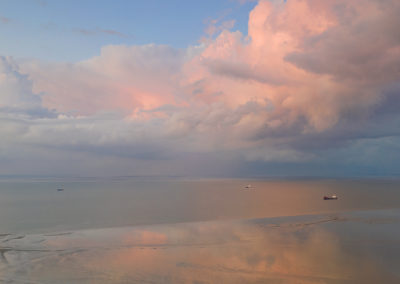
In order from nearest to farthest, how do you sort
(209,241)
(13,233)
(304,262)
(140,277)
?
1. (140,277)
2. (304,262)
3. (209,241)
4. (13,233)

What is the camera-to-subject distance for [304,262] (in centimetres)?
2898

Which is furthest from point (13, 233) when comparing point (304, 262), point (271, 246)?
point (304, 262)

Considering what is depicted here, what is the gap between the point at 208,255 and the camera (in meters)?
31.8

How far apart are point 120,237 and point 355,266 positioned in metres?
28.5

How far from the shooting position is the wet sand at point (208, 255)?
25.3 m

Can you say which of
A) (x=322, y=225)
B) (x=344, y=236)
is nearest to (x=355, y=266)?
(x=344, y=236)

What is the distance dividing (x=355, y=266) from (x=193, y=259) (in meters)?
14.8

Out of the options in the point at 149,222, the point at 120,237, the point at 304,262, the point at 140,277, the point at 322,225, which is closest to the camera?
the point at 140,277

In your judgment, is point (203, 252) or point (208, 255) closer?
point (208, 255)

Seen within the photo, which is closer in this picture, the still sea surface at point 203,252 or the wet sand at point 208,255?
the wet sand at point 208,255

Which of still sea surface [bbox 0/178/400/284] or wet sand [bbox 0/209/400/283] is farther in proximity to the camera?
still sea surface [bbox 0/178/400/284]

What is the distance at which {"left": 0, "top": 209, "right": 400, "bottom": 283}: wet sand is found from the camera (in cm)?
2527

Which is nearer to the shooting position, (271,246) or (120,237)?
(271,246)

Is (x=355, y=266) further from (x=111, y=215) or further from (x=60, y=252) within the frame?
(x=111, y=215)
